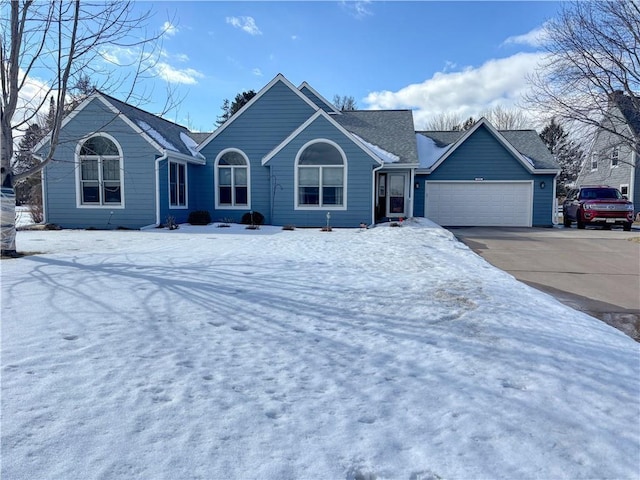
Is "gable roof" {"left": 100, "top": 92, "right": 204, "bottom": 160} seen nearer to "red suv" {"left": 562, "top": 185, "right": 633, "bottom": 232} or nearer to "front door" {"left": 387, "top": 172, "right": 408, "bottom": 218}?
"front door" {"left": 387, "top": 172, "right": 408, "bottom": 218}

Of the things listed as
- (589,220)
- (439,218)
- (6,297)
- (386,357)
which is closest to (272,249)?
(6,297)

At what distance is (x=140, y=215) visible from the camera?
14.6m

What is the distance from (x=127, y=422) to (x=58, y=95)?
769cm

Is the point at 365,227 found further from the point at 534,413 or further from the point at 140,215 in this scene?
the point at 534,413

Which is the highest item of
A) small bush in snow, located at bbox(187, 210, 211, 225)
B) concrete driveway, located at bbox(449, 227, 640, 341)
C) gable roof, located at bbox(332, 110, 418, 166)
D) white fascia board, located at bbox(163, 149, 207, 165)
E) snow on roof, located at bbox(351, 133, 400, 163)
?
gable roof, located at bbox(332, 110, 418, 166)

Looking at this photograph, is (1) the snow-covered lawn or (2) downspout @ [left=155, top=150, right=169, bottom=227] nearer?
(1) the snow-covered lawn

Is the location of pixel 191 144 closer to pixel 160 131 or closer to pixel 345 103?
pixel 160 131

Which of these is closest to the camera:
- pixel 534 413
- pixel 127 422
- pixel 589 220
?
pixel 127 422

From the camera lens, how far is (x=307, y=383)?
2.83 metres

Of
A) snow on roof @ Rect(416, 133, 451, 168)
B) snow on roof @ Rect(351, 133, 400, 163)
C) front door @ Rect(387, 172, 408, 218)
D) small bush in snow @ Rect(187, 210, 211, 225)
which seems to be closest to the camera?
small bush in snow @ Rect(187, 210, 211, 225)

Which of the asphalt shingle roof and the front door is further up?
the asphalt shingle roof

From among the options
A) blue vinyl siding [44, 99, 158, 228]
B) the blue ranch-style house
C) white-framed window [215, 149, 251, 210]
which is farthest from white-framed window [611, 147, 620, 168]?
blue vinyl siding [44, 99, 158, 228]

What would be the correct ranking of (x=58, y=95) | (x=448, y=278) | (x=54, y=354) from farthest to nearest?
(x=58, y=95), (x=448, y=278), (x=54, y=354)

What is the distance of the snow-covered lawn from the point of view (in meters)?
2.06
